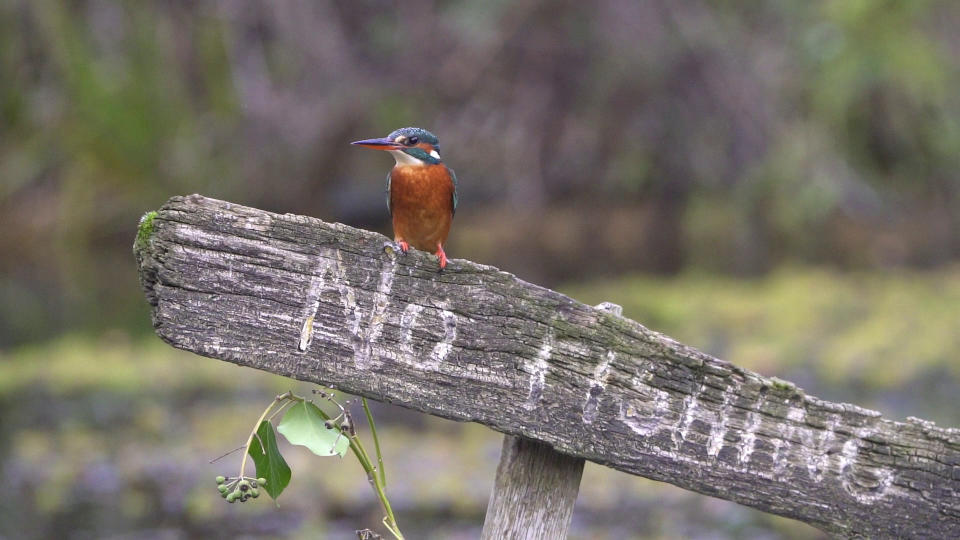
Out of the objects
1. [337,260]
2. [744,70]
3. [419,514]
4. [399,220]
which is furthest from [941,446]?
[744,70]

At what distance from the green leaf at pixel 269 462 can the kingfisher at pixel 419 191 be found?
4.06 ft

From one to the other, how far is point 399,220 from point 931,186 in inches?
417

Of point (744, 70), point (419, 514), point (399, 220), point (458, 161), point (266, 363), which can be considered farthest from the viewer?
point (458, 161)

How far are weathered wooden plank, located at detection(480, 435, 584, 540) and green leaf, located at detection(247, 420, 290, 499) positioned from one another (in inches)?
16.6

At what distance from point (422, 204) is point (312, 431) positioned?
1.44 m

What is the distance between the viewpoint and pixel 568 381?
6.57 feet

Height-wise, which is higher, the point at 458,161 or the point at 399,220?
the point at 458,161

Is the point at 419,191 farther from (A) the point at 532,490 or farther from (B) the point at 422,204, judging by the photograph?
(A) the point at 532,490

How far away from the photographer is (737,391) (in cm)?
202

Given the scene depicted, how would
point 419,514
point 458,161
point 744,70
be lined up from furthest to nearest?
1. point 458,161
2. point 744,70
3. point 419,514

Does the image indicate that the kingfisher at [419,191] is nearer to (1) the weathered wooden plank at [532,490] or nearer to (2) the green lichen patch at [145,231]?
(1) the weathered wooden plank at [532,490]

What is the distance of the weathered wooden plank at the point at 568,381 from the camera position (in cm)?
189

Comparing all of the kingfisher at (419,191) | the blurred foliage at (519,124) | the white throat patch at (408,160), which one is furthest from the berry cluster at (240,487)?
the blurred foliage at (519,124)

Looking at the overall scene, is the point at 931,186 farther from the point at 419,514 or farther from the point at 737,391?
the point at 737,391
